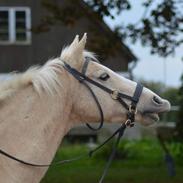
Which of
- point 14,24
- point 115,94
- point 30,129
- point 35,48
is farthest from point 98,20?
point 35,48

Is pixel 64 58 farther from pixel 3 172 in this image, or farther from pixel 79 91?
pixel 3 172

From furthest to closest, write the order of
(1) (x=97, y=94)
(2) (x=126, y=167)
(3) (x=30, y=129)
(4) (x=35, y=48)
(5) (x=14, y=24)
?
(4) (x=35, y=48) → (5) (x=14, y=24) → (2) (x=126, y=167) → (1) (x=97, y=94) → (3) (x=30, y=129)

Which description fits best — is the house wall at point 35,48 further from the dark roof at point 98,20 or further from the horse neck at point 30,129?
the horse neck at point 30,129

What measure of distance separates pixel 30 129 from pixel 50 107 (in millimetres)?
221

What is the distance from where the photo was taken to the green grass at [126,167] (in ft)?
45.0

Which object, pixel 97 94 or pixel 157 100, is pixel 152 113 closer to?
pixel 157 100

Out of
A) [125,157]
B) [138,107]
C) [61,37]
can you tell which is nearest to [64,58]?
[138,107]

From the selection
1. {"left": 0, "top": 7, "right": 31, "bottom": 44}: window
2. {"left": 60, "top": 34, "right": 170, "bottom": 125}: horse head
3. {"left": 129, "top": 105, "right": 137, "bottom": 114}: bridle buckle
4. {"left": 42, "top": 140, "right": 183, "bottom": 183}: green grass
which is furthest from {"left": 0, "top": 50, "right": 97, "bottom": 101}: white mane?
{"left": 0, "top": 7, "right": 31, "bottom": 44}: window

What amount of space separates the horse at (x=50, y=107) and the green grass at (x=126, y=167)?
8121 mm

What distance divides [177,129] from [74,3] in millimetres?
3918

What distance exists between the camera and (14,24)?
29844mm

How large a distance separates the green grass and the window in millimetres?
9956

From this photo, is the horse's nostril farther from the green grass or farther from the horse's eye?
the green grass

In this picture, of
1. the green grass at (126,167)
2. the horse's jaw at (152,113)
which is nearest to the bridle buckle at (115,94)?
the horse's jaw at (152,113)
